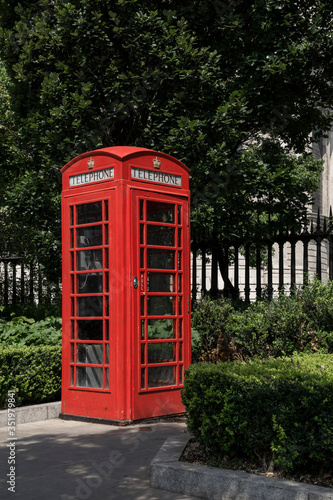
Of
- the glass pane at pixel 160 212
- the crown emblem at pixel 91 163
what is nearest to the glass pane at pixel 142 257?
the glass pane at pixel 160 212

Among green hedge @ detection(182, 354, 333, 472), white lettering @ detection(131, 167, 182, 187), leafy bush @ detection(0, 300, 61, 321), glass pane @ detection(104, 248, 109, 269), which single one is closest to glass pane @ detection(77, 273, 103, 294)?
glass pane @ detection(104, 248, 109, 269)

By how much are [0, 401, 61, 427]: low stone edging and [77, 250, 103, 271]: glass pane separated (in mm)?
1803

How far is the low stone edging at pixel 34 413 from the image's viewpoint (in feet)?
23.1

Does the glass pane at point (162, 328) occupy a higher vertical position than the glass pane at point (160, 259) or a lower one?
lower

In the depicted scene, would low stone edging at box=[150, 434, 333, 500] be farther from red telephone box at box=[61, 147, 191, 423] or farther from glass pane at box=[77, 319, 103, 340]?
glass pane at box=[77, 319, 103, 340]

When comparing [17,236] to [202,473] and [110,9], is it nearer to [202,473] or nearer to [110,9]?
[110,9]

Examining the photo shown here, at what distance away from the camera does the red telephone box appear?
6758 mm

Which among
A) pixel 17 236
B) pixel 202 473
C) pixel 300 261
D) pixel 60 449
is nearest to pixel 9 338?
pixel 60 449

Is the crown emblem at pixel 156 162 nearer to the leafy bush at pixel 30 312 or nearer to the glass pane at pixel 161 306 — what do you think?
the glass pane at pixel 161 306

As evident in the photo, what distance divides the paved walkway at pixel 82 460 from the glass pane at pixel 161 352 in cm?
75

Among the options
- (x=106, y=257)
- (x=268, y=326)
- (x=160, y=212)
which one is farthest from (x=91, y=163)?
(x=268, y=326)

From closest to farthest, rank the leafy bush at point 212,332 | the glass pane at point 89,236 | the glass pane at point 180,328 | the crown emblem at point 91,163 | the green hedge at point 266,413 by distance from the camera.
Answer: the green hedge at point 266,413, the glass pane at point 89,236, the crown emblem at point 91,163, the glass pane at point 180,328, the leafy bush at point 212,332

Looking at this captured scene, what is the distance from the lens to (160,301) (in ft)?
Result: 23.4

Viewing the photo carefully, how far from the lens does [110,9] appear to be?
978 centimetres
